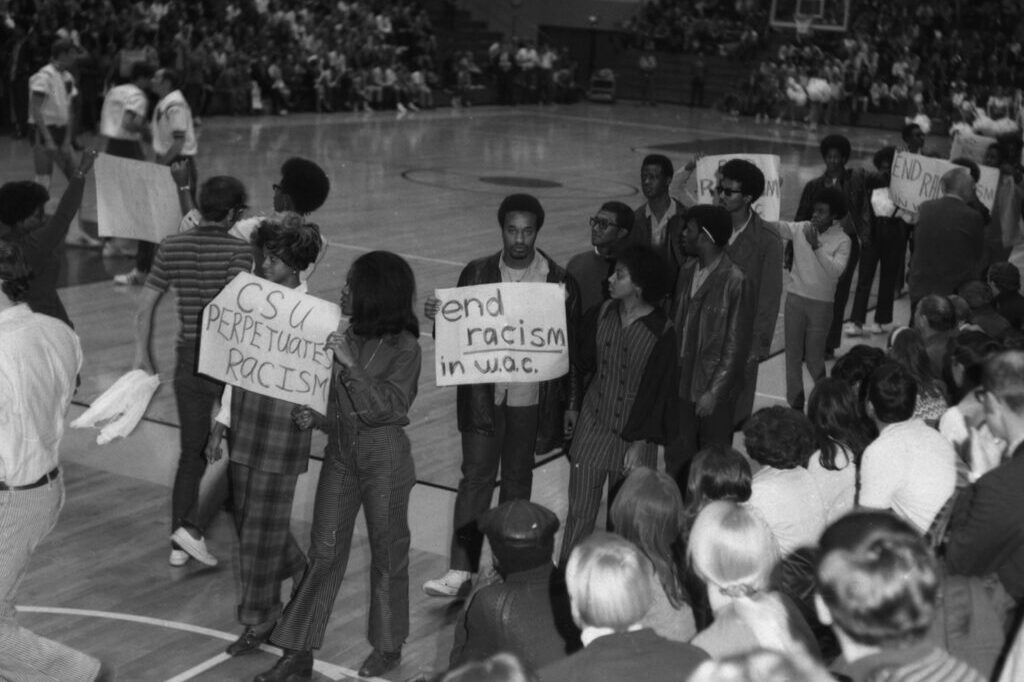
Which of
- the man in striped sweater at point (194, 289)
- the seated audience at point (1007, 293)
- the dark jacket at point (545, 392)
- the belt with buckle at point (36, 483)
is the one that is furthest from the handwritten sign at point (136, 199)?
the seated audience at point (1007, 293)

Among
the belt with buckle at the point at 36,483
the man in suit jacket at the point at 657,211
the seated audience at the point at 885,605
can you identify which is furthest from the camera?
the man in suit jacket at the point at 657,211

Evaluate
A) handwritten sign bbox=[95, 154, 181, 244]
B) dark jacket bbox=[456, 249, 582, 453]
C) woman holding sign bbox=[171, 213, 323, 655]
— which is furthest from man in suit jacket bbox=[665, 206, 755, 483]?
handwritten sign bbox=[95, 154, 181, 244]

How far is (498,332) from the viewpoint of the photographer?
552cm

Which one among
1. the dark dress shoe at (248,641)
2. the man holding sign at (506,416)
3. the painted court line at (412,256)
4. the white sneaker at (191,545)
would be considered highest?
the man holding sign at (506,416)

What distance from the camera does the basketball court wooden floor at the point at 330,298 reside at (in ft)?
17.4

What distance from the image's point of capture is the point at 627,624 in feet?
9.64

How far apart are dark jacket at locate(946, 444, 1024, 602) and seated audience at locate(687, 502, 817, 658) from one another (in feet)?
1.86

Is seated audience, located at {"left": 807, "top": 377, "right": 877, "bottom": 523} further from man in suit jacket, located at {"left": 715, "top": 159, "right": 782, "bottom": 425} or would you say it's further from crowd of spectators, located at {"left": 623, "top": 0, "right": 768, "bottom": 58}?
crowd of spectators, located at {"left": 623, "top": 0, "right": 768, "bottom": 58}

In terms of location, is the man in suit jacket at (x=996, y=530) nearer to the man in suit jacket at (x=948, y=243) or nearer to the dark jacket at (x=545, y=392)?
the dark jacket at (x=545, y=392)

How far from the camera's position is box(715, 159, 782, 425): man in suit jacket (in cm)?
650

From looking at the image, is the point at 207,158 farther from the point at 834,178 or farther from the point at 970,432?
the point at 970,432

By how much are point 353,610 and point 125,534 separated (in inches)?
52.8

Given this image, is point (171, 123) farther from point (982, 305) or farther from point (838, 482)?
point (838, 482)

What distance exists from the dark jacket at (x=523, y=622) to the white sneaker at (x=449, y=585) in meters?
2.08
